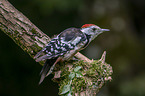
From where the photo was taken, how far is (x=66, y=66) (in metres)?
2.78

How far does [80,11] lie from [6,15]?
2.25 meters

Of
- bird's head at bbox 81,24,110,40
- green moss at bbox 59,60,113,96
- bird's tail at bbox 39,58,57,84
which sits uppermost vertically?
bird's tail at bbox 39,58,57,84

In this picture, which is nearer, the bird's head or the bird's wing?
the bird's wing

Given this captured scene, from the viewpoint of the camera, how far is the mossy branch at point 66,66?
2473 millimetres

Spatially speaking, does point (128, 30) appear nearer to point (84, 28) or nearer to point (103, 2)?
point (103, 2)

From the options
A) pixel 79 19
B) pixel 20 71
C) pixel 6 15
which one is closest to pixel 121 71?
pixel 79 19

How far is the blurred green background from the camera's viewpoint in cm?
476

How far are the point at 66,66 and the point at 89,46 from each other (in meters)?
2.45

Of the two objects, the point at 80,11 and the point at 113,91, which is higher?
the point at 80,11

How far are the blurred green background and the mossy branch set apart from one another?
159 centimetres

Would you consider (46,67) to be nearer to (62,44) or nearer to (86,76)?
(62,44)

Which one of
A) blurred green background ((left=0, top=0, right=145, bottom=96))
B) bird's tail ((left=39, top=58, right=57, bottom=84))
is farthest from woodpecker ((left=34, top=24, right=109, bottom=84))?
blurred green background ((left=0, top=0, right=145, bottom=96))

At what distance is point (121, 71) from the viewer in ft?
16.9

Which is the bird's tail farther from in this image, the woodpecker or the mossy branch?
the mossy branch
